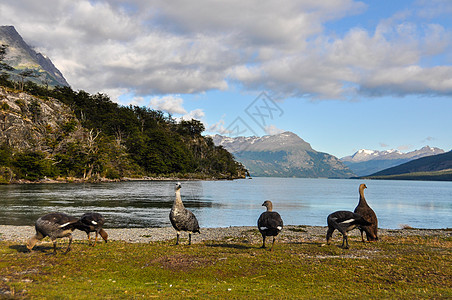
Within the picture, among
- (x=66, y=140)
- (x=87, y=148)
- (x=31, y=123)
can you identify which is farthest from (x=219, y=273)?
(x=31, y=123)

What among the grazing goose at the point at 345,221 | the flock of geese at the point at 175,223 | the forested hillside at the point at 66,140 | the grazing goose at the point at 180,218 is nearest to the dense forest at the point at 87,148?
the forested hillside at the point at 66,140

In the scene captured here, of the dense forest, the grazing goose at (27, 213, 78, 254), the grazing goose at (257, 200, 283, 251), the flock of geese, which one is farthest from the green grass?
the dense forest

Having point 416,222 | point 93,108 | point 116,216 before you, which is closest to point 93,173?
point 93,108

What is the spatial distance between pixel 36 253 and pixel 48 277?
4.33 meters

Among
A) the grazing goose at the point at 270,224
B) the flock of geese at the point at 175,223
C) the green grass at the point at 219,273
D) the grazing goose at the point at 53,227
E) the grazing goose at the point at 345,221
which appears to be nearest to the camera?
the green grass at the point at 219,273

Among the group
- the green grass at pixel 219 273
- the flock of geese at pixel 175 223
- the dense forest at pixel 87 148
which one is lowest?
the green grass at pixel 219 273

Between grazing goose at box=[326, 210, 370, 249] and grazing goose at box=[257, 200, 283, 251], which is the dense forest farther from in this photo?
grazing goose at box=[326, 210, 370, 249]

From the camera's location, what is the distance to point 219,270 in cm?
1409

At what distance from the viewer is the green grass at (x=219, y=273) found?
11.4 m

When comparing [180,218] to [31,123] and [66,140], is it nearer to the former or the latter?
[66,140]

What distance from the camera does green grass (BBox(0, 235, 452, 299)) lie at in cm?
1136

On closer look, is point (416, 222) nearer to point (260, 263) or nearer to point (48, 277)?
point (260, 263)

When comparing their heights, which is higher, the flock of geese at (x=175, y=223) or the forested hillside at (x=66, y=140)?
the forested hillside at (x=66, y=140)

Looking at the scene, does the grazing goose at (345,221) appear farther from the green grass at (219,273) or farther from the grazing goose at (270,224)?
the grazing goose at (270,224)
